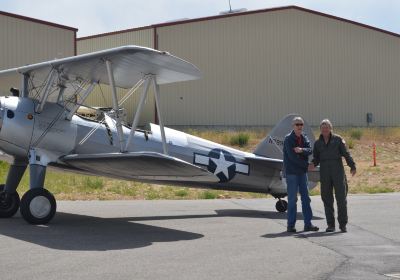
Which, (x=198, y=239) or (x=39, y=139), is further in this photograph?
(x=39, y=139)

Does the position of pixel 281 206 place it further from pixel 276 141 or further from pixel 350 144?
pixel 350 144

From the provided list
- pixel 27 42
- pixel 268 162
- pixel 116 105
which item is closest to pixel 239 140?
pixel 27 42

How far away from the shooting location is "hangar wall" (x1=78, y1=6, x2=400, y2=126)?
33.5 metres

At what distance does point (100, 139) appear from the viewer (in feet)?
37.3

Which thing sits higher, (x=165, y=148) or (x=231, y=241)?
(x=165, y=148)

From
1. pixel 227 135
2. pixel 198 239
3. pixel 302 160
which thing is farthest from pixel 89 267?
pixel 227 135

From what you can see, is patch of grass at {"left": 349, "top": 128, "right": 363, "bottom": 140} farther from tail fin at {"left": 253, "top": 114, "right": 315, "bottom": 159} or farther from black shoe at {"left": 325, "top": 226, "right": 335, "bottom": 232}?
black shoe at {"left": 325, "top": 226, "right": 335, "bottom": 232}

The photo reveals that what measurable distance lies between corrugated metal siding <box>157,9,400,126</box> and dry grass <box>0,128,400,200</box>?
9.28 feet

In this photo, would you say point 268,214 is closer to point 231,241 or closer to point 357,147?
point 231,241

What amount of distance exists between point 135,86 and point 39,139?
83.7 inches

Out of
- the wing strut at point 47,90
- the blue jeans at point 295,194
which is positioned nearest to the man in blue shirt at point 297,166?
Answer: the blue jeans at point 295,194

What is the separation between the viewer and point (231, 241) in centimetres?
893

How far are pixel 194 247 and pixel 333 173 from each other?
2.71 meters

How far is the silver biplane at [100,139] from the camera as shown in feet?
33.2
